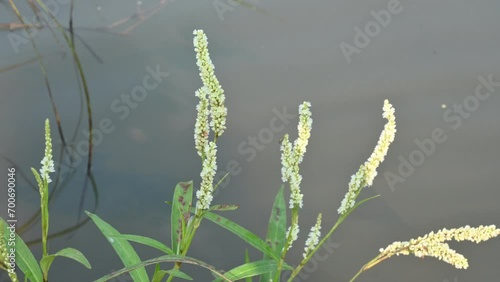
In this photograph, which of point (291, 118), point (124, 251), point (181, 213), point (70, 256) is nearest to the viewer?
point (70, 256)

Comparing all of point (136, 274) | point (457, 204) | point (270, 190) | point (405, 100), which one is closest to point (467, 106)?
point (405, 100)

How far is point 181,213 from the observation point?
4.50ft

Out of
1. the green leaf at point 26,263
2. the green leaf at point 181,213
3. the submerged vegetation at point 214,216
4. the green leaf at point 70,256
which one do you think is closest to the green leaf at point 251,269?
the submerged vegetation at point 214,216

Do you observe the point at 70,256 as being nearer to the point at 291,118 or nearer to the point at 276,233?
the point at 276,233

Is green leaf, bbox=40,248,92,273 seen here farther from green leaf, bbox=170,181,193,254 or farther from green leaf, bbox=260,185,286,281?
green leaf, bbox=260,185,286,281

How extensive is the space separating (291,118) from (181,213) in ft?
3.01

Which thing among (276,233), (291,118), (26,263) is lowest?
(26,263)

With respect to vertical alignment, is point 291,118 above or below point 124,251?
above

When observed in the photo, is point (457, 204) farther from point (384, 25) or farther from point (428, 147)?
point (384, 25)

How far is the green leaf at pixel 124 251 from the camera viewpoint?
4.70 feet

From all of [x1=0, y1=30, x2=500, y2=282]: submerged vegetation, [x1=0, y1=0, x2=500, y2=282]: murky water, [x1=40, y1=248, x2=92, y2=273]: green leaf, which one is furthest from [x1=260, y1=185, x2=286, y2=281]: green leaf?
[x1=40, y1=248, x2=92, y2=273]: green leaf

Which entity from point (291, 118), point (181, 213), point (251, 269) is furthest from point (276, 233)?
point (291, 118)

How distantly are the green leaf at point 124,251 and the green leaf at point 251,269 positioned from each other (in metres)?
0.20

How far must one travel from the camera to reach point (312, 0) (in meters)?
2.66
